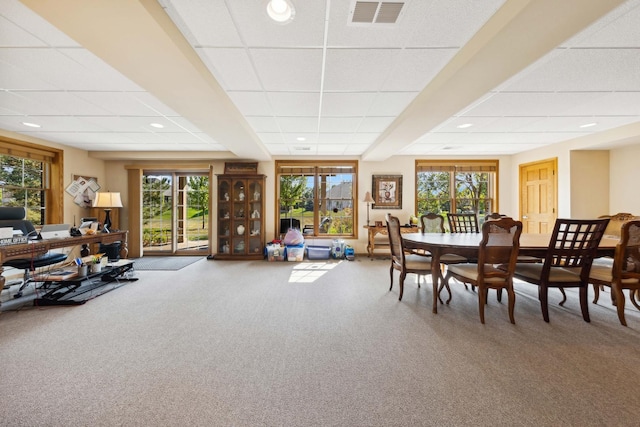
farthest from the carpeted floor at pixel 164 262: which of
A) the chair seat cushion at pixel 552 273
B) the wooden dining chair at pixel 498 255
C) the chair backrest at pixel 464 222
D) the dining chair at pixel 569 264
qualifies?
the dining chair at pixel 569 264

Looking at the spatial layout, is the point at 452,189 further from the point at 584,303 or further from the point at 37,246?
the point at 37,246

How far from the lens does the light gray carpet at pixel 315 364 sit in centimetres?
149

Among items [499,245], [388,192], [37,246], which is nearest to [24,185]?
[37,246]

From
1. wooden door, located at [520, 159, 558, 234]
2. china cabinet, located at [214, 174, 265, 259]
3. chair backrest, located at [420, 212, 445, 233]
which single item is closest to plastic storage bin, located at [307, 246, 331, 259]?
china cabinet, located at [214, 174, 265, 259]

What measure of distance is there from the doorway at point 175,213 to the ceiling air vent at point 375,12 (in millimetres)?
5576

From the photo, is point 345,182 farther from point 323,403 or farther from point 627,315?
point 323,403

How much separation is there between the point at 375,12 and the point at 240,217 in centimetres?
512

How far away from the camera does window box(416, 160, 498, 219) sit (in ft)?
21.0

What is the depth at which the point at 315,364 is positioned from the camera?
6.33 ft

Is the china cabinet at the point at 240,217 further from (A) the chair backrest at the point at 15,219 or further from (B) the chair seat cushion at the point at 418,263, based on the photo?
(B) the chair seat cushion at the point at 418,263

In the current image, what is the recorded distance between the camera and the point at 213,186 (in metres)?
6.28

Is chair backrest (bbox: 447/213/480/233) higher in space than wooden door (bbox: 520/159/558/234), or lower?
lower

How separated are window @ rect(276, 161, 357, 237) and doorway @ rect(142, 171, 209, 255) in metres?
2.01

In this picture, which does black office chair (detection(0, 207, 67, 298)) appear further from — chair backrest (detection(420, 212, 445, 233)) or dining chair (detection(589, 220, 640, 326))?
dining chair (detection(589, 220, 640, 326))
